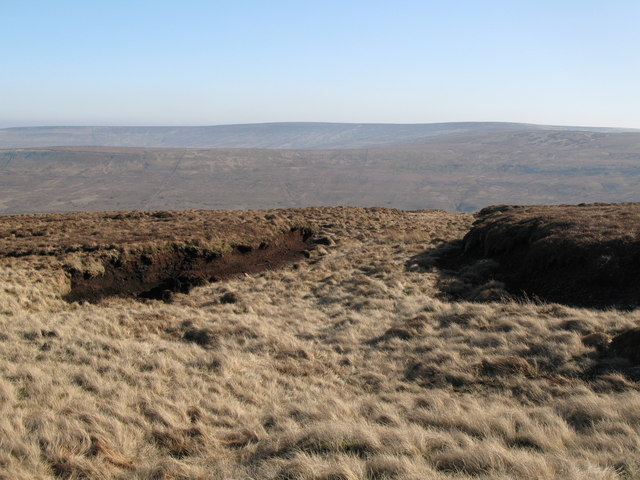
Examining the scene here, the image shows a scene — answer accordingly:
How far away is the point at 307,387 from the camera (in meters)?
8.69

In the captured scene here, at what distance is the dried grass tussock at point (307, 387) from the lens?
17.0 feet

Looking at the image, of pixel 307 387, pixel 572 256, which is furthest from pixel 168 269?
pixel 572 256

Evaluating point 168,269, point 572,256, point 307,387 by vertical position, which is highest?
point 572,256

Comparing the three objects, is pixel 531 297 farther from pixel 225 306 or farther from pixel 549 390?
pixel 225 306

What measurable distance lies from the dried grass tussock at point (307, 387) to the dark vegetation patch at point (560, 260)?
211cm

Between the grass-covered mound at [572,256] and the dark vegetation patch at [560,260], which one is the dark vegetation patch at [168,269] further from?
the grass-covered mound at [572,256]

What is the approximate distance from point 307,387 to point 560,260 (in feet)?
38.4

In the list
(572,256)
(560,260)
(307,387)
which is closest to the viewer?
(307,387)

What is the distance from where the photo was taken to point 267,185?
7279 inches

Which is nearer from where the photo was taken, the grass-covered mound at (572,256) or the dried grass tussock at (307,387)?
the dried grass tussock at (307,387)

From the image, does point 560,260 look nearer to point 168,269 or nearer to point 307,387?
point 307,387

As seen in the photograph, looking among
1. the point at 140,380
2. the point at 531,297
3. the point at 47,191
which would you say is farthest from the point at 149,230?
the point at 47,191

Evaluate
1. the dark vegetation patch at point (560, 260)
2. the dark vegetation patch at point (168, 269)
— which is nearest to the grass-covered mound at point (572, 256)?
the dark vegetation patch at point (560, 260)

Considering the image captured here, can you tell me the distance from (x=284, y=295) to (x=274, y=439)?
1097cm
